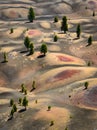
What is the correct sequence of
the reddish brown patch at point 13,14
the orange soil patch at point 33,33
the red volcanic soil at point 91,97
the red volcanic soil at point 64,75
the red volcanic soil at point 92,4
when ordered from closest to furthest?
the red volcanic soil at point 91,97 → the red volcanic soil at point 64,75 → the orange soil patch at point 33,33 → the reddish brown patch at point 13,14 → the red volcanic soil at point 92,4

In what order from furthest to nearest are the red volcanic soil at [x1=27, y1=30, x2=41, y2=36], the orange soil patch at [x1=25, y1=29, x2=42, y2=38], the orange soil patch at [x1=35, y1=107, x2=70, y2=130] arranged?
the red volcanic soil at [x1=27, y1=30, x2=41, y2=36], the orange soil patch at [x1=25, y1=29, x2=42, y2=38], the orange soil patch at [x1=35, y1=107, x2=70, y2=130]

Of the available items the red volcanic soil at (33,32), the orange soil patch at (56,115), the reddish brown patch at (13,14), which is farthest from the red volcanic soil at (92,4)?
the orange soil patch at (56,115)

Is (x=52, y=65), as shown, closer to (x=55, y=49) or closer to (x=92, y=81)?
(x=55, y=49)

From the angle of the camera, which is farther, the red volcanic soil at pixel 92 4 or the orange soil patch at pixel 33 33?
the red volcanic soil at pixel 92 4

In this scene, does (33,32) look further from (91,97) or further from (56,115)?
(56,115)

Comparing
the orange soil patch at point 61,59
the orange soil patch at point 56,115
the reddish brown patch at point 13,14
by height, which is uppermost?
the reddish brown patch at point 13,14

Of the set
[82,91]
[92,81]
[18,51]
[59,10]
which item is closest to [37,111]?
[82,91]

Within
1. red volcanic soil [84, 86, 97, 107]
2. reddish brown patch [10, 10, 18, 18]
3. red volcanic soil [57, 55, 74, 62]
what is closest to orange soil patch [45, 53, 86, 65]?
red volcanic soil [57, 55, 74, 62]

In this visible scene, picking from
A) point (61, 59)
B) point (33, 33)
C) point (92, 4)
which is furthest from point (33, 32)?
point (92, 4)

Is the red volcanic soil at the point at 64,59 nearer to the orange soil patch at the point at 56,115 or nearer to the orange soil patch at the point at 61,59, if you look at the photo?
the orange soil patch at the point at 61,59

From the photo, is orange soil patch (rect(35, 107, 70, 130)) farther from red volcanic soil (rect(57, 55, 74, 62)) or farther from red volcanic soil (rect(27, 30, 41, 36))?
red volcanic soil (rect(27, 30, 41, 36))

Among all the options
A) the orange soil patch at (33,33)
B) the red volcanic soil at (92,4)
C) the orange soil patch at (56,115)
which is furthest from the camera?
the red volcanic soil at (92,4)
